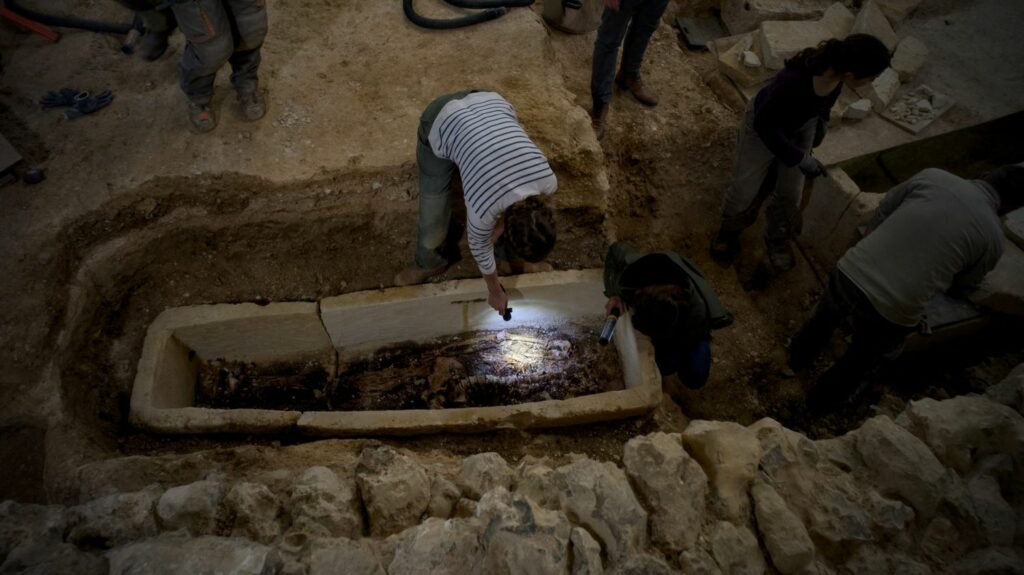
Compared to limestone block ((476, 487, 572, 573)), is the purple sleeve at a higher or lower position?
higher

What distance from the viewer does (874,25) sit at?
4188mm

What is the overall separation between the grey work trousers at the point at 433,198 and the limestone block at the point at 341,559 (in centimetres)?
176

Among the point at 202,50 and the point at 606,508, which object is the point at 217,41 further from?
the point at 606,508

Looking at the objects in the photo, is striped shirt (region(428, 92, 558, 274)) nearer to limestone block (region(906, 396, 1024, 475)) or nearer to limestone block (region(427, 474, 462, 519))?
limestone block (region(427, 474, 462, 519))

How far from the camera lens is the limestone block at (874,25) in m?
4.16

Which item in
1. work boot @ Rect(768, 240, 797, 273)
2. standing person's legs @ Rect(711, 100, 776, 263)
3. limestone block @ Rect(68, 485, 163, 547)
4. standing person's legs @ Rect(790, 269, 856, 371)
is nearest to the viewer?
limestone block @ Rect(68, 485, 163, 547)

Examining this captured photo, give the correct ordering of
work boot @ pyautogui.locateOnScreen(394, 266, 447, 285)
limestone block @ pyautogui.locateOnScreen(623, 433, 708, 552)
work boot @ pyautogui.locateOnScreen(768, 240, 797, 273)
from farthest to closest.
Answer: work boot @ pyautogui.locateOnScreen(768, 240, 797, 273)
work boot @ pyautogui.locateOnScreen(394, 266, 447, 285)
limestone block @ pyautogui.locateOnScreen(623, 433, 708, 552)

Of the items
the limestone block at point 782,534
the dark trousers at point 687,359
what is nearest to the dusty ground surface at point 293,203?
the dark trousers at point 687,359

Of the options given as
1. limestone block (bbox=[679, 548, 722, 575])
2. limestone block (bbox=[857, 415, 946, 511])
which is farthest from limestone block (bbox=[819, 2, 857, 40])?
limestone block (bbox=[679, 548, 722, 575])

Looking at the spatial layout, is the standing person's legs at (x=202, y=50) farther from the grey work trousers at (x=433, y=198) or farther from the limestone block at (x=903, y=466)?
the limestone block at (x=903, y=466)

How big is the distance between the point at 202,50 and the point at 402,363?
88.3 inches

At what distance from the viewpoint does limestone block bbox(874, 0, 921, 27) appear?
4.47m

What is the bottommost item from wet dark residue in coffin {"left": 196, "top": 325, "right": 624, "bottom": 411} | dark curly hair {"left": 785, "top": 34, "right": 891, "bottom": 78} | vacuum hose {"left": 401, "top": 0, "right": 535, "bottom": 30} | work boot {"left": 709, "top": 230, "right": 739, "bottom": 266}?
wet dark residue in coffin {"left": 196, "top": 325, "right": 624, "bottom": 411}

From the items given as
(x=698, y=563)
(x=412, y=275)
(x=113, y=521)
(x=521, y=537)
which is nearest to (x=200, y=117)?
(x=412, y=275)
